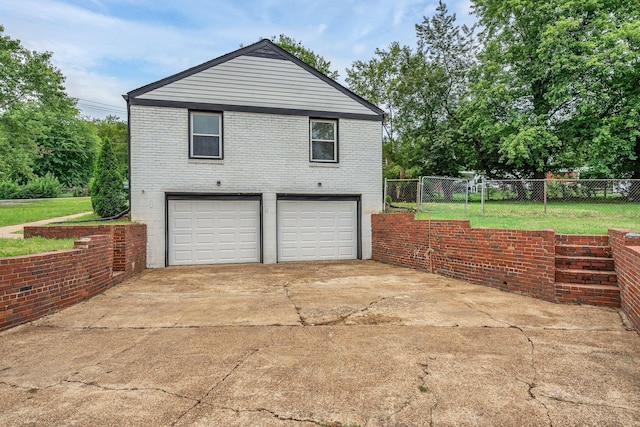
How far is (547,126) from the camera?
1864 centimetres

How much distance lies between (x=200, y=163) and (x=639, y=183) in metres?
13.1

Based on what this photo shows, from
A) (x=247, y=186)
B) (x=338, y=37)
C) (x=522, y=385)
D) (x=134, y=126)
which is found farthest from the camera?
(x=338, y=37)

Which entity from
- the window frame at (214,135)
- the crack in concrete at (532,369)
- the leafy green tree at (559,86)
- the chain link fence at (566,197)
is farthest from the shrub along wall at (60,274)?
the leafy green tree at (559,86)

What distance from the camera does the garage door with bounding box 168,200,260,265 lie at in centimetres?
1037

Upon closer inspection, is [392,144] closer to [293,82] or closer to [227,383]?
[293,82]

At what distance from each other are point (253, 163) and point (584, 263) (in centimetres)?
836

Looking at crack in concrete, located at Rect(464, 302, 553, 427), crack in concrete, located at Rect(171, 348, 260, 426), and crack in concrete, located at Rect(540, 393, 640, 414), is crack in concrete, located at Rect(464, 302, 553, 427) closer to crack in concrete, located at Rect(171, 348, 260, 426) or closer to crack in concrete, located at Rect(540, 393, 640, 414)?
crack in concrete, located at Rect(540, 393, 640, 414)

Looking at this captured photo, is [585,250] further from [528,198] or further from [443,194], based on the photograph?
[528,198]

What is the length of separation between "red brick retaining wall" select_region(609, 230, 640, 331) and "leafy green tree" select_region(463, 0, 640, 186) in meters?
13.0

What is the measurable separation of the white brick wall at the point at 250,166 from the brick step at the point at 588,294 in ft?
20.8

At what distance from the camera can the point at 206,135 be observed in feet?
34.8

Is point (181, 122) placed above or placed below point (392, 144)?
below

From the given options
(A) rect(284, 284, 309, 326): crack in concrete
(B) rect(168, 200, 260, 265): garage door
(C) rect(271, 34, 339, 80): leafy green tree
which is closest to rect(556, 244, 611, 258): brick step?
(A) rect(284, 284, 309, 326): crack in concrete

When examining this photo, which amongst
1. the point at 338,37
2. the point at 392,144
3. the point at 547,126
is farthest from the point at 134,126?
the point at 392,144
